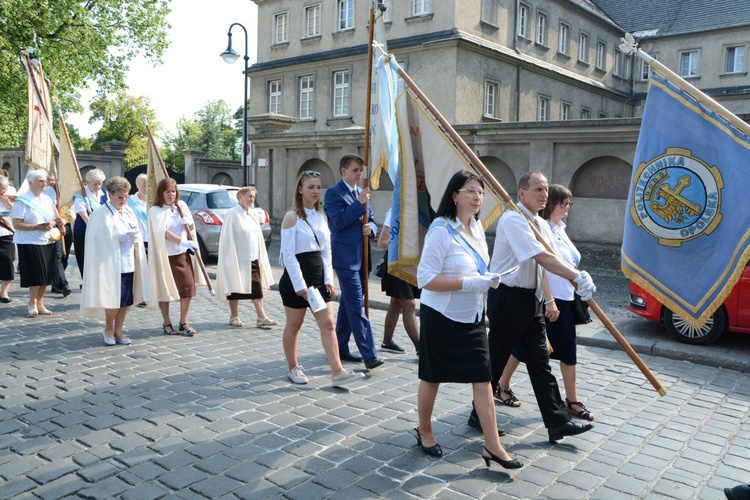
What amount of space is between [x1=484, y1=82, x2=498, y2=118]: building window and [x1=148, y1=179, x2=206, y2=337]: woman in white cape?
23.8 meters

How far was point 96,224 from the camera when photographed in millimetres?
7711

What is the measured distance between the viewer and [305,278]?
611 cm

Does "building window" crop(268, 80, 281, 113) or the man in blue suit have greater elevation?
"building window" crop(268, 80, 281, 113)

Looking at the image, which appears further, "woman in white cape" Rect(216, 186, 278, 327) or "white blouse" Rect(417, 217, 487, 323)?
"woman in white cape" Rect(216, 186, 278, 327)

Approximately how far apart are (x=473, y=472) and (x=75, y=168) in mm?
7720

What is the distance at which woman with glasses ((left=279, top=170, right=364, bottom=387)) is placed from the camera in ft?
19.5

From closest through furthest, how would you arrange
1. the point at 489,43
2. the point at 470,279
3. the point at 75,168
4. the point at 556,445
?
the point at 470,279
the point at 556,445
the point at 75,168
the point at 489,43

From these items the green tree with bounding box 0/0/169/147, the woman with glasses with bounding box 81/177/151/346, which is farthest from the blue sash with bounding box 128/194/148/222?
the green tree with bounding box 0/0/169/147

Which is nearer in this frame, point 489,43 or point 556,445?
point 556,445

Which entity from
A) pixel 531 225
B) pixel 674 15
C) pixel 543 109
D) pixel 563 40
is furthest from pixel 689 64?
pixel 531 225

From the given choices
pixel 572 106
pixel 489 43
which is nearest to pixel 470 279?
pixel 489 43

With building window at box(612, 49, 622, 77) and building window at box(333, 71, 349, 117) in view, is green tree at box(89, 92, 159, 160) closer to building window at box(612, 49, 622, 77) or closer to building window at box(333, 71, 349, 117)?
building window at box(333, 71, 349, 117)

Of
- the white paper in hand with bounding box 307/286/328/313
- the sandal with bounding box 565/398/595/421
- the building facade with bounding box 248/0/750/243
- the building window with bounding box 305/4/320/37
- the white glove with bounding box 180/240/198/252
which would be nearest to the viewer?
the sandal with bounding box 565/398/595/421

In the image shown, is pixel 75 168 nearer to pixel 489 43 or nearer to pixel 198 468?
pixel 198 468
